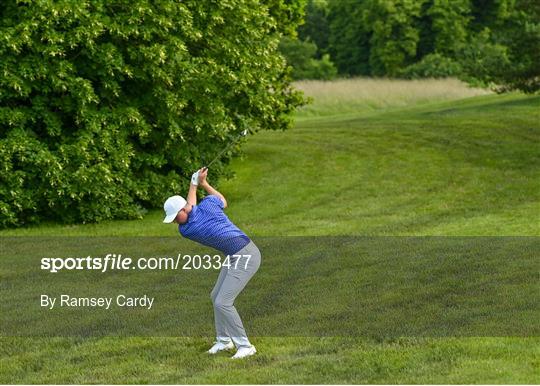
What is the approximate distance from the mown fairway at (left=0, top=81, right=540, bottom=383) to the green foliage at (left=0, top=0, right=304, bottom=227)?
1.07 m

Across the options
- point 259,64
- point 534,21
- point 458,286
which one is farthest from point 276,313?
point 534,21

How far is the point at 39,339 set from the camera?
12633 mm

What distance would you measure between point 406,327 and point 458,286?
2835 mm

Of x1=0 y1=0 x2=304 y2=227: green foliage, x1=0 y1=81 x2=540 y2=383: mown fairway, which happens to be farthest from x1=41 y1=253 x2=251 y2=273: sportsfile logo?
x1=0 y1=0 x2=304 y2=227: green foliage

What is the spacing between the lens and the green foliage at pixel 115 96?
891 inches

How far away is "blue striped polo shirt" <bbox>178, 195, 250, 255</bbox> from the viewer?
34.6ft

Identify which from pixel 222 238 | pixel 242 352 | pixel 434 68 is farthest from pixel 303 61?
pixel 222 238

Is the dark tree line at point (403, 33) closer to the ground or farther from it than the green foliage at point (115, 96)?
closer to the ground

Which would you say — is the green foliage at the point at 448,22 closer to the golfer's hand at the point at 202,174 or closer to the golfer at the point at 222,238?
the golfer's hand at the point at 202,174

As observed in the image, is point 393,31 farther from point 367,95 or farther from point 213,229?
point 213,229

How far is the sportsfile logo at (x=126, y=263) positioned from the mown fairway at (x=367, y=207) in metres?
1.42

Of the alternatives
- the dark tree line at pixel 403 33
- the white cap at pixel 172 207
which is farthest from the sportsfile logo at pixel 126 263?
the dark tree line at pixel 403 33

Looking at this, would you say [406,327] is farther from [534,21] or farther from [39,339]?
[534,21]

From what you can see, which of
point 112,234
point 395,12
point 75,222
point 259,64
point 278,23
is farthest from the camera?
point 395,12
